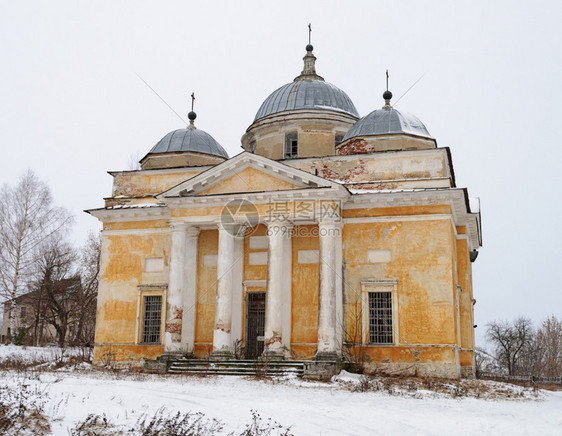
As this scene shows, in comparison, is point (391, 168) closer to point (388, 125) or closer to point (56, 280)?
point (388, 125)

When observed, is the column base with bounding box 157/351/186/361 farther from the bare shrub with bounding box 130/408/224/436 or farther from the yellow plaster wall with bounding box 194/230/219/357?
the bare shrub with bounding box 130/408/224/436

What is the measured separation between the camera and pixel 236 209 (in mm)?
20547

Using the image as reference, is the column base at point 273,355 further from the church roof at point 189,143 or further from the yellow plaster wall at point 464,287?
the church roof at point 189,143

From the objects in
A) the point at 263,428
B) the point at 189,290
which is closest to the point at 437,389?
the point at 263,428

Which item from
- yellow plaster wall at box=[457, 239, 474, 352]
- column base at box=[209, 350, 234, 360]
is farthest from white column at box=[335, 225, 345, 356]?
yellow plaster wall at box=[457, 239, 474, 352]

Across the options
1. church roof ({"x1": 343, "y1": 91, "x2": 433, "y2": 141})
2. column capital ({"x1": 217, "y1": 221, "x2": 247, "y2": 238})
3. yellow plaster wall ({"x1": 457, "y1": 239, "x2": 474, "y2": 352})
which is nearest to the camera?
column capital ({"x1": 217, "y1": 221, "x2": 247, "y2": 238})

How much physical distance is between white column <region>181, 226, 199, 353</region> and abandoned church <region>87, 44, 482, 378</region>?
43 millimetres

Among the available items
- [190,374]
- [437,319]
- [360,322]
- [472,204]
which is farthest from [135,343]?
[472,204]

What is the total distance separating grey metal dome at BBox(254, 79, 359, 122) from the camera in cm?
2689

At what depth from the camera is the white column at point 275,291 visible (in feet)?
63.6

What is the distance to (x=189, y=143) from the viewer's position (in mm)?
25984

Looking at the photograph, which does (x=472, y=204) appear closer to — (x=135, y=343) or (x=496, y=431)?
(x=135, y=343)

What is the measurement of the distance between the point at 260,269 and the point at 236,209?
2.51 m
